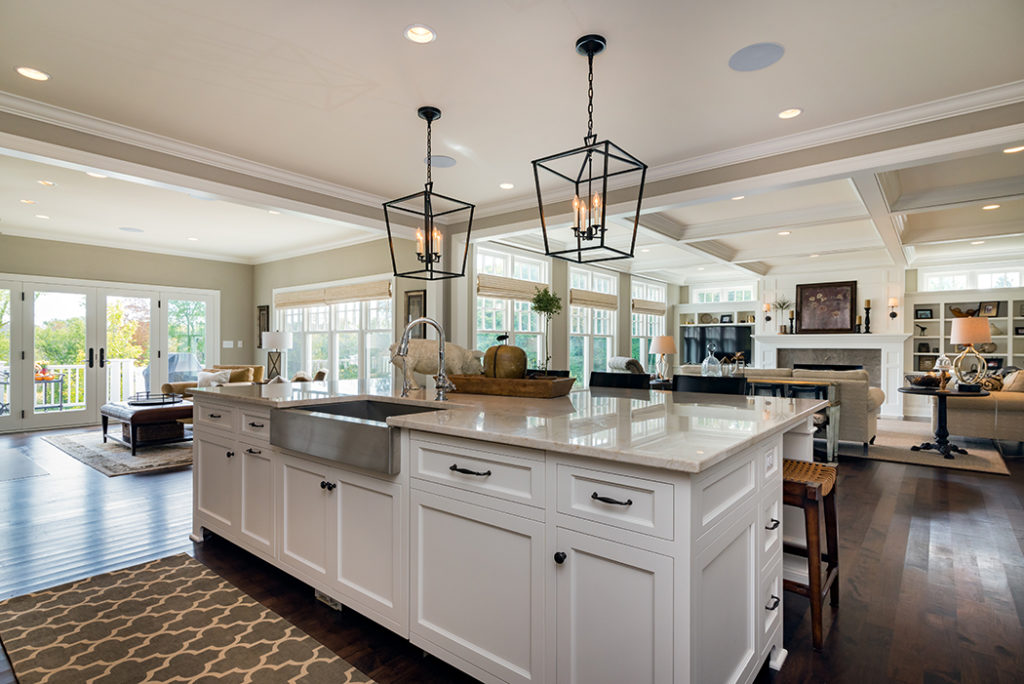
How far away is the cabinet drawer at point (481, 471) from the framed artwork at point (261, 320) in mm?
8173

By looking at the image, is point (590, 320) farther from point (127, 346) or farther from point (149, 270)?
point (127, 346)

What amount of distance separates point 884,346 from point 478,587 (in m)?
9.45

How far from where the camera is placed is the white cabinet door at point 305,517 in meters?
2.07

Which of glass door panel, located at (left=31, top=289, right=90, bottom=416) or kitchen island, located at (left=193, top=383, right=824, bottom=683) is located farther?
glass door panel, located at (left=31, top=289, right=90, bottom=416)

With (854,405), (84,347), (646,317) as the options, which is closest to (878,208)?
(854,405)

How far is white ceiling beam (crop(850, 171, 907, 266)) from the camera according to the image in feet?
12.2

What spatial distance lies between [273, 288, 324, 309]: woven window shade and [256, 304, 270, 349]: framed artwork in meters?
0.36

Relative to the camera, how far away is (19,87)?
2.97m

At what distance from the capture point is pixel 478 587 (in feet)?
5.08

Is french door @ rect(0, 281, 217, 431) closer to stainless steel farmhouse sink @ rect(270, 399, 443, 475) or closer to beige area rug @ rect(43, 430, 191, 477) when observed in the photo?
beige area rug @ rect(43, 430, 191, 477)

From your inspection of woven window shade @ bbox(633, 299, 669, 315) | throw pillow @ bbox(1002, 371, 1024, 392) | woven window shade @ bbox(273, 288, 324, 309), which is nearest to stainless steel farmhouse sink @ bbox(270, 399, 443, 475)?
woven window shade @ bbox(273, 288, 324, 309)

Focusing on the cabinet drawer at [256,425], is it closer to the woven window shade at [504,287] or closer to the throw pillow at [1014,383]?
the woven window shade at [504,287]

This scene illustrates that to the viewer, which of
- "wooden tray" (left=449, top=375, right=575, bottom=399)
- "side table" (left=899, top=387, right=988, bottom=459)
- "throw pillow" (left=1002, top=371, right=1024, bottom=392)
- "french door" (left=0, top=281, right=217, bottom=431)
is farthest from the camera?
"french door" (left=0, top=281, right=217, bottom=431)

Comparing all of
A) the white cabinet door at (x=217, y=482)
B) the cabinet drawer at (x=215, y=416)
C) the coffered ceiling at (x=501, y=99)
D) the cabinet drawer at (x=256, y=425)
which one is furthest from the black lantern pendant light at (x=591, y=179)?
the white cabinet door at (x=217, y=482)
